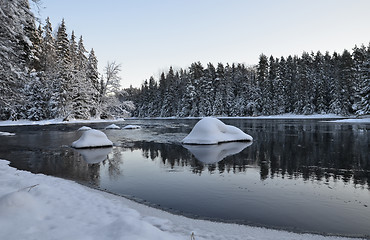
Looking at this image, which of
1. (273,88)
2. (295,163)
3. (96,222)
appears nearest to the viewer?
(96,222)

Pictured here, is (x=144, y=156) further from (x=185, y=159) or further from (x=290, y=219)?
(x=290, y=219)

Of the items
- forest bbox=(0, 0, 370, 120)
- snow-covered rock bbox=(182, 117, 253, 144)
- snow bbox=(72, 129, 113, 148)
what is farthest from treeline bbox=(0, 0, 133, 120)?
snow-covered rock bbox=(182, 117, 253, 144)

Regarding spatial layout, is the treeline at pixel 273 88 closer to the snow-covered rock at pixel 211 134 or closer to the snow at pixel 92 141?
the snow-covered rock at pixel 211 134

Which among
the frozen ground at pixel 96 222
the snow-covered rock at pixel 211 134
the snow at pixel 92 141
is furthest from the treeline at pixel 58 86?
the frozen ground at pixel 96 222

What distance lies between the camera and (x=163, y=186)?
27.9ft

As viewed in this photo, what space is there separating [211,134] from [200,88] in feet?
206

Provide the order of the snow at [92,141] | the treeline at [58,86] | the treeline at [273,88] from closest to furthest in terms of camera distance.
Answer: the snow at [92,141] < the treeline at [58,86] < the treeline at [273,88]

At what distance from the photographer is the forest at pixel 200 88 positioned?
4744 centimetres

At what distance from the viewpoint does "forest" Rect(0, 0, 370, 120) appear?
47438mm

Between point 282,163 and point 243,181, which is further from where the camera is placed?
point 282,163

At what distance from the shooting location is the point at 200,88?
80812 millimetres

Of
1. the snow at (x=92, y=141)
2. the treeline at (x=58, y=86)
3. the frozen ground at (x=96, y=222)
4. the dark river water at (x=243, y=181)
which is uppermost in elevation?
the treeline at (x=58, y=86)

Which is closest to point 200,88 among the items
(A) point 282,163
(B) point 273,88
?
(B) point 273,88

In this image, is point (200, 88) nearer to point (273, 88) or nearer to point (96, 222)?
point (273, 88)
